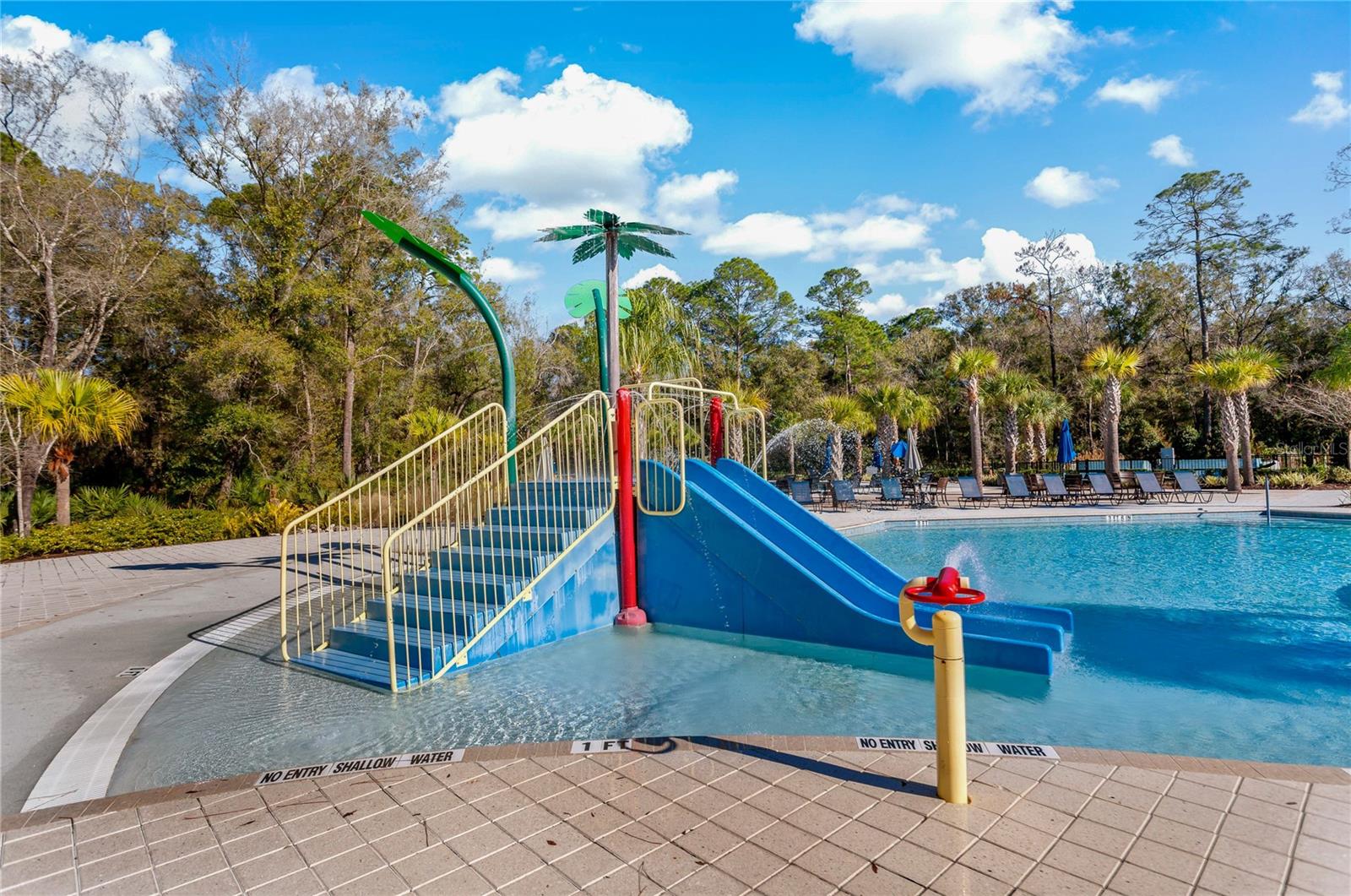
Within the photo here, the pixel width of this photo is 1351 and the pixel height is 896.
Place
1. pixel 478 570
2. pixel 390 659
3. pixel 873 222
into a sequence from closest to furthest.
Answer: pixel 390 659, pixel 478 570, pixel 873 222

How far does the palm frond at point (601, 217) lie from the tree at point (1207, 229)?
2912 cm

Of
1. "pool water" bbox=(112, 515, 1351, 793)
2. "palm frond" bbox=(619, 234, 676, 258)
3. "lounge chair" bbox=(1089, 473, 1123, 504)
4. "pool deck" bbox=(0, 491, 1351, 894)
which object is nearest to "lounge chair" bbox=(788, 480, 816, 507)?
"lounge chair" bbox=(1089, 473, 1123, 504)

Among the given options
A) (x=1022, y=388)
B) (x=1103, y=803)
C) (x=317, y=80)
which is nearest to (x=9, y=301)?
(x=317, y=80)

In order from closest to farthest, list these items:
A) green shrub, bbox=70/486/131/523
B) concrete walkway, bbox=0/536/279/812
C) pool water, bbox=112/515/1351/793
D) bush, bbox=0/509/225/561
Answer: pool water, bbox=112/515/1351/793 < concrete walkway, bbox=0/536/279/812 < bush, bbox=0/509/225/561 < green shrub, bbox=70/486/131/523

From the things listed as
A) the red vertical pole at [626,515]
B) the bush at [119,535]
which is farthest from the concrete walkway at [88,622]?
the red vertical pole at [626,515]

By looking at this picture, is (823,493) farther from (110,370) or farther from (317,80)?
(110,370)

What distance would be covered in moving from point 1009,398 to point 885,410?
4720 mm

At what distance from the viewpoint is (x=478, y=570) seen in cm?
630

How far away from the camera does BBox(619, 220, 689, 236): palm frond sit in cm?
751

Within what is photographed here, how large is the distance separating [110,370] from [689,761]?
70.1 feet

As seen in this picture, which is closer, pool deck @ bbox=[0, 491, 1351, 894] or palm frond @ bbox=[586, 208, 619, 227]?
pool deck @ bbox=[0, 491, 1351, 894]

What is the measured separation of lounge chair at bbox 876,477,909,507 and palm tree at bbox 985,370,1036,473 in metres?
7.62

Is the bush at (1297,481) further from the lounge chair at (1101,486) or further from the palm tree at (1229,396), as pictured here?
the lounge chair at (1101,486)

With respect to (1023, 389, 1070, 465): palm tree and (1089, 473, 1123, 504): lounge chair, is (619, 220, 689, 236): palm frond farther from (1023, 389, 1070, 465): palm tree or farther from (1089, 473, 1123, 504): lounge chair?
(1023, 389, 1070, 465): palm tree
